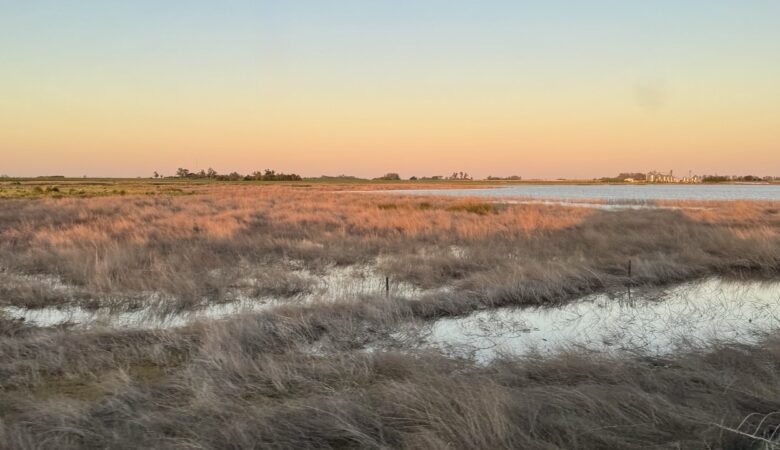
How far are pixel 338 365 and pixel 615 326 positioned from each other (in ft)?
15.8

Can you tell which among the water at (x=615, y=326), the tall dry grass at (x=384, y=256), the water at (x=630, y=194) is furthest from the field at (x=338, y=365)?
the water at (x=630, y=194)

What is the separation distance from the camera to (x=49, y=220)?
2344 centimetres

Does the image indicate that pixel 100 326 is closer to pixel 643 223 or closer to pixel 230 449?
pixel 230 449

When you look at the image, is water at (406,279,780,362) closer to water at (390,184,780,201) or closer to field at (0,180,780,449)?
field at (0,180,780,449)

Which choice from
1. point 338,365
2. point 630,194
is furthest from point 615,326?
point 630,194

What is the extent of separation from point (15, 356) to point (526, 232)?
54.2ft

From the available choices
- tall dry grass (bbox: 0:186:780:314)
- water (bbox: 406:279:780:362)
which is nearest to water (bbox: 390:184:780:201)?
tall dry grass (bbox: 0:186:780:314)

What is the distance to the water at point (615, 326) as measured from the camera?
7301mm

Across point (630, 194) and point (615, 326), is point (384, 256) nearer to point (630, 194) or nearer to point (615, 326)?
point (615, 326)

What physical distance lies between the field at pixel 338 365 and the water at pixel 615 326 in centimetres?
38

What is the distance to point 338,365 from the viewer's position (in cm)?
602

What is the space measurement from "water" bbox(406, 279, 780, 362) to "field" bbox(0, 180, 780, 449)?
377mm

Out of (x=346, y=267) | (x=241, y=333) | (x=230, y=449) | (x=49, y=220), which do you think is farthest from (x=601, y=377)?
(x=49, y=220)

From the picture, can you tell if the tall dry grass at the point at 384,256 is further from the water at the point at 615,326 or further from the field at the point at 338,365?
the water at the point at 615,326
